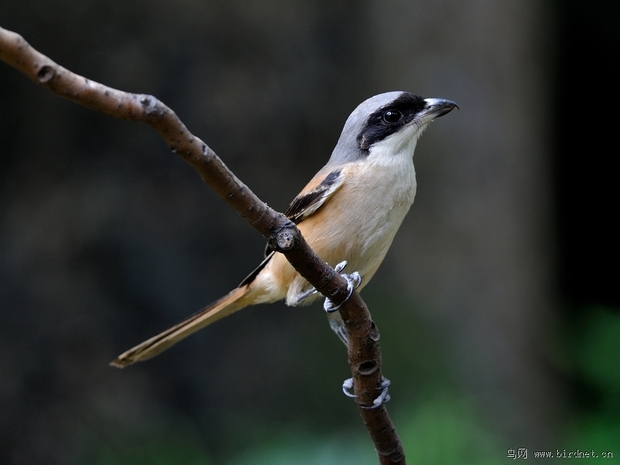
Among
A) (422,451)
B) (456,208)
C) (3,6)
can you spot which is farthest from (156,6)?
(422,451)

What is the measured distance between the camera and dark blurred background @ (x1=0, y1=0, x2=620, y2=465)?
474 centimetres

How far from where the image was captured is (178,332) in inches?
117

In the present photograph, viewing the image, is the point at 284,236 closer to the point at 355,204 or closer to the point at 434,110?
the point at 355,204

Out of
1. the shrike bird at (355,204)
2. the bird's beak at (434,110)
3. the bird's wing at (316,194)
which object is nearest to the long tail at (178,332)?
the shrike bird at (355,204)

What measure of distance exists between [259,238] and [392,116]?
8.62 ft

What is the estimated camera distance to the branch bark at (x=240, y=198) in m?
1.24

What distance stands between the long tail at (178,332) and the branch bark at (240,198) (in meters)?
0.94

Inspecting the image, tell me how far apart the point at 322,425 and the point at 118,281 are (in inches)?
75.7

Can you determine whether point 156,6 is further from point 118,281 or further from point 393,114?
point 393,114

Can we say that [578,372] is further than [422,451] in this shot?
Yes

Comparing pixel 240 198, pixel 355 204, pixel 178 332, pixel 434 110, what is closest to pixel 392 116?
pixel 434 110

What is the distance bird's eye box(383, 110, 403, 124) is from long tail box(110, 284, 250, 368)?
103 centimetres

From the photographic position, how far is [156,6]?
510 cm

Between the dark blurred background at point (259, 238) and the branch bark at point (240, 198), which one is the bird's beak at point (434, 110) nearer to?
the branch bark at point (240, 198)
